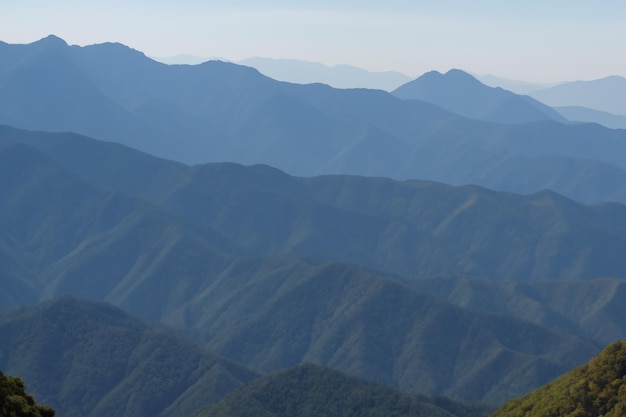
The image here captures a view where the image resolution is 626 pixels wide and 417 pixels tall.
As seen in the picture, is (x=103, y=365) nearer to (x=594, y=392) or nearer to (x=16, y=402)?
(x=594, y=392)

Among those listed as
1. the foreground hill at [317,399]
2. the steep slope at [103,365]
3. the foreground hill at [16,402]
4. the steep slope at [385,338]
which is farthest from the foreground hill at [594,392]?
the steep slope at [385,338]

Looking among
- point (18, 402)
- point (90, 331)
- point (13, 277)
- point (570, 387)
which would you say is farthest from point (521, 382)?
point (18, 402)

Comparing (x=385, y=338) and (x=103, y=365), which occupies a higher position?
(x=103, y=365)

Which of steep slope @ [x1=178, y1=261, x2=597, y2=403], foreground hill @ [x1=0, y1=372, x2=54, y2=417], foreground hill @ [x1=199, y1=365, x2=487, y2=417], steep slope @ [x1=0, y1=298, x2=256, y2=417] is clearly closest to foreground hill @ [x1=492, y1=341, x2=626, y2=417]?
foreground hill @ [x1=199, y1=365, x2=487, y2=417]

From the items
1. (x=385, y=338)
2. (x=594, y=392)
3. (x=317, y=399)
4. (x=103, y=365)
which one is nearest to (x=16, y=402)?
(x=594, y=392)

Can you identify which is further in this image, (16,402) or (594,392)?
(594,392)

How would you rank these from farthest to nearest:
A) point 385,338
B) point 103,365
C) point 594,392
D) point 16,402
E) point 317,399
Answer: point 385,338 < point 103,365 < point 317,399 < point 594,392 < point 16,402
